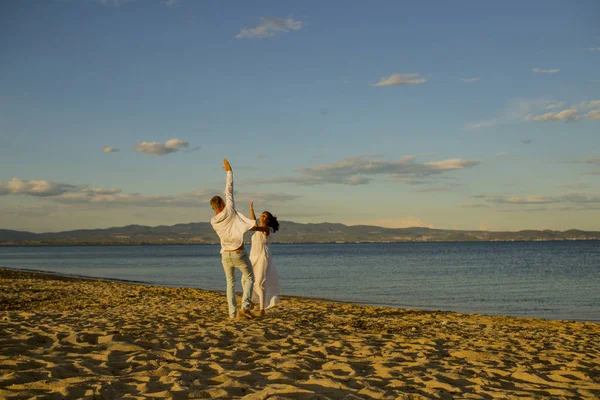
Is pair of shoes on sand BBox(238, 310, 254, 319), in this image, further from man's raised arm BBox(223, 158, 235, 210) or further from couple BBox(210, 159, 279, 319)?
man's raised arm BBox(223, 158, 235, 210)

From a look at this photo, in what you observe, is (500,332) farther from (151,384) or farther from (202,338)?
(151,384)

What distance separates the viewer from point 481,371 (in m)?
6.11

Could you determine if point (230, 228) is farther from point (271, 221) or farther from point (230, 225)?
point (271, 221)

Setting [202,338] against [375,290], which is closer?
[202,338]

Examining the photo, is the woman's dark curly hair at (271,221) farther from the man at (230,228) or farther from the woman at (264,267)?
the man at (230,228)

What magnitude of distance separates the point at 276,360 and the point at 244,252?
377 cm

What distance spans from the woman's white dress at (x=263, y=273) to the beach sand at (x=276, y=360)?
745 mm

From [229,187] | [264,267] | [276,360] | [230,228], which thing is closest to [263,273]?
[264,267]

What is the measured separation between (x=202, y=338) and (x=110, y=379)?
2.49m

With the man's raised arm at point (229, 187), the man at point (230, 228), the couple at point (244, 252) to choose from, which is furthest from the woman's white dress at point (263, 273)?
the man's raised arm at point (229, 187)

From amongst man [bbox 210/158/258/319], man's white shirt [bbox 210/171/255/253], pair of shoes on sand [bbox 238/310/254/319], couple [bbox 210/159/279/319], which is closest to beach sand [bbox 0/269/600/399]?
pair of shoes on sand [bbox 238/310/254/319]

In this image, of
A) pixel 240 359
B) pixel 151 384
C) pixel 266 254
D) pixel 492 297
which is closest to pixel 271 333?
pixel 240 359

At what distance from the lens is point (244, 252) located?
986cm

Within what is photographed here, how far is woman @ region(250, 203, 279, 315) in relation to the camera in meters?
10.4
